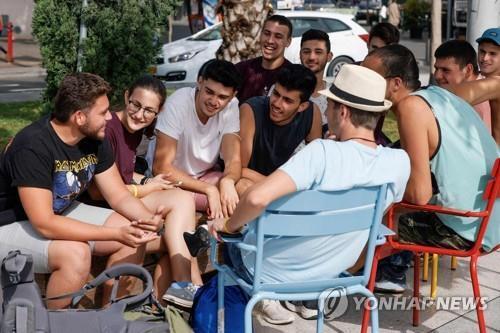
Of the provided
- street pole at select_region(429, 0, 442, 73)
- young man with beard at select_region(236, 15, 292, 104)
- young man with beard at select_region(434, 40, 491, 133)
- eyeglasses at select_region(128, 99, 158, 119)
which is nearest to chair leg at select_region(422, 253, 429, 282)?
young man with beard at select_region(434, 40, 491, 133)

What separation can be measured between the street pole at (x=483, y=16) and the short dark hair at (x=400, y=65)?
2.40 m

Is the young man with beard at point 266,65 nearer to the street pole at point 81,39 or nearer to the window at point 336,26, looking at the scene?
the street pole at point 81,39

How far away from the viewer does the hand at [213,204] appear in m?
3.94

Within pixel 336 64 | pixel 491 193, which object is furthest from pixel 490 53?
pixel 336 64

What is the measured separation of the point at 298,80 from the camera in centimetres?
425

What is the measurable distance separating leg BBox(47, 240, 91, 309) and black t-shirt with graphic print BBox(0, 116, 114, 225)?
27 cm

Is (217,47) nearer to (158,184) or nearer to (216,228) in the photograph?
(158,184)

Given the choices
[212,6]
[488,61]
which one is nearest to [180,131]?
[488,61]

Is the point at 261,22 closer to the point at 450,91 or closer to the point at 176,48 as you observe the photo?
the point at 450,91

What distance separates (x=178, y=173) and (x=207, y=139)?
1.09 ft

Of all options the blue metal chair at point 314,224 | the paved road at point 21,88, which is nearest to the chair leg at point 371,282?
the blue metal chair at point 314,224

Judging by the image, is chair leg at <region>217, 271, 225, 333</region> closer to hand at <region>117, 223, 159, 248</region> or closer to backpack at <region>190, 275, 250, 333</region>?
backpack at <region>190, 275, 250, 333</region>

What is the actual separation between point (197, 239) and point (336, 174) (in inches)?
32.5

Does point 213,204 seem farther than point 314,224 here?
Yes
